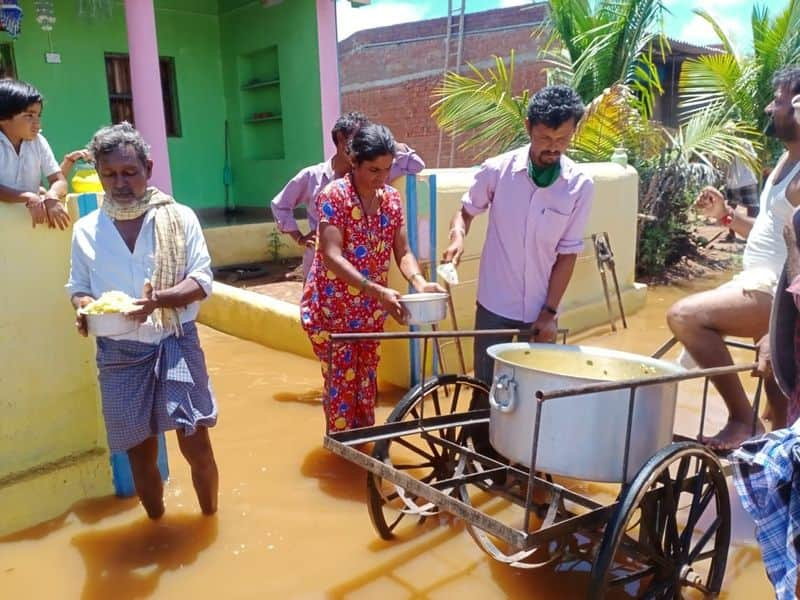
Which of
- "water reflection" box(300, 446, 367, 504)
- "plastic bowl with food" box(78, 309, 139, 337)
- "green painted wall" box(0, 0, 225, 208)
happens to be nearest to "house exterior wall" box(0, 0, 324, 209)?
"green painted wall" box(0, 0, 225, 208)

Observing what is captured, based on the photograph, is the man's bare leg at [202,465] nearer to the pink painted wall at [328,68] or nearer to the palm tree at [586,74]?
the palm tree at [586,74]

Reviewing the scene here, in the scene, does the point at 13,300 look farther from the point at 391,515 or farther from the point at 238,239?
the point at 238,239

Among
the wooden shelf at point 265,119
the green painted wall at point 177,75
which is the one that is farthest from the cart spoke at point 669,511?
the wooden shelf at point 265,119

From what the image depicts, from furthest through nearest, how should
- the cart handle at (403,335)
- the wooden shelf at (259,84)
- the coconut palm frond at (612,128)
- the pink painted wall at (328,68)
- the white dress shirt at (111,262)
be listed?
the wooden shelf at (259,84) < the pink painted wall at (328,68) < the coconut palm frond at (612,128) < the white dress shirt at (111,262) < the cart handle at (403,335)

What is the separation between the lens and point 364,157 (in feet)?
9.71

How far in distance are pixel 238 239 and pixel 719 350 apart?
6856mm

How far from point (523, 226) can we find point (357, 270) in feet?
2.61

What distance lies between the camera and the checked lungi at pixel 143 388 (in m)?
2.66

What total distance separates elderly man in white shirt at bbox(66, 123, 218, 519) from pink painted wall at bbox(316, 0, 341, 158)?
22.9 ft

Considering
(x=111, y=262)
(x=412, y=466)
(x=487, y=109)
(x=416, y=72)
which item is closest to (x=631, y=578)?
(x=412, y=466)

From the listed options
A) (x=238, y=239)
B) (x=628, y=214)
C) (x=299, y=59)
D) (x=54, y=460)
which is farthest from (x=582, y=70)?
(x=54, y=460)

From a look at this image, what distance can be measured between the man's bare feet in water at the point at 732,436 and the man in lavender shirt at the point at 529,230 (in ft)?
2.79

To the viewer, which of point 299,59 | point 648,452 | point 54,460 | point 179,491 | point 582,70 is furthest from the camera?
point 299,59

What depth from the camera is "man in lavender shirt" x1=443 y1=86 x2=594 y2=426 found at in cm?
294
